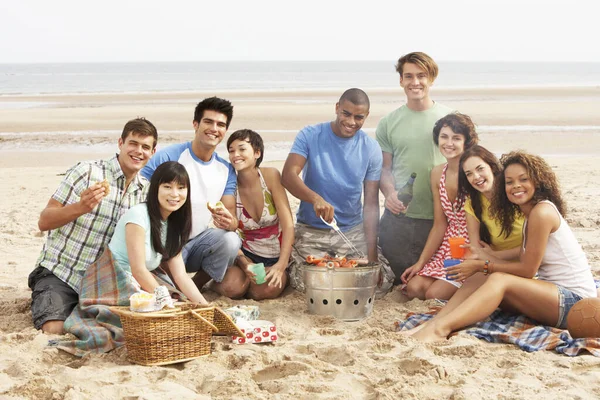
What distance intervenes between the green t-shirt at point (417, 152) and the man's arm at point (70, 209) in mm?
2558

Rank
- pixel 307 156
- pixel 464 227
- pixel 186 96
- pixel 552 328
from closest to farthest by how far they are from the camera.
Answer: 1. pixel 552 328
2. pixel 464 227
3. pixel 307 156
4. pixel 186 96

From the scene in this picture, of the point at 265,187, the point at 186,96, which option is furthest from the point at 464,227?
the point at 186,96

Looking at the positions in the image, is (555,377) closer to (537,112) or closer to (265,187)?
(265,187)

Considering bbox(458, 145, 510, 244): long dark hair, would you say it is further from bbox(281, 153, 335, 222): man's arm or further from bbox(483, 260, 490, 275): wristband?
bbox(281, 153, 335, 222): man's arm

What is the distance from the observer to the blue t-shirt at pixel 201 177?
5410 millimetres

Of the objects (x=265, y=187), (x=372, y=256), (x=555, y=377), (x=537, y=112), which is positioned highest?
(x=537, y=112)

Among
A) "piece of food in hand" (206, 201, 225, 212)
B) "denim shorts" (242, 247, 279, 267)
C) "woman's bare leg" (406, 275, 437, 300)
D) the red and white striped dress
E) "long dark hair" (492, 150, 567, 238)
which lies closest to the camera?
"long dark hair" (492, 150, 567, 238)

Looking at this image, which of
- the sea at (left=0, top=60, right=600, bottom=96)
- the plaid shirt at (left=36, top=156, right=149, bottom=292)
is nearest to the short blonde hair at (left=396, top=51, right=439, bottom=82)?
the plaid shirt at (left=36, top=156, right=149, bottom=292)

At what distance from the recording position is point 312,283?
517 centimetres

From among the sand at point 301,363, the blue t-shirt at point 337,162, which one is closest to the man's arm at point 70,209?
the sand at point 301,363

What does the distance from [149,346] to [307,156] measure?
7.47ft

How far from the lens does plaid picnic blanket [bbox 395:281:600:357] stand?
4.29 m

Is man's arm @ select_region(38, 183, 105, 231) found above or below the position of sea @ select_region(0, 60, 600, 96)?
below

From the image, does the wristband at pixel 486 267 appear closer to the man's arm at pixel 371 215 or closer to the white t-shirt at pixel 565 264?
the white t-shirt at pixel 565 264
